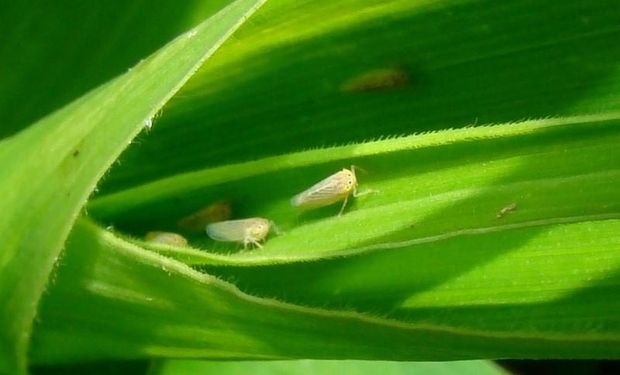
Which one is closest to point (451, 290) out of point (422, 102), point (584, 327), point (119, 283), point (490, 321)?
point (490, 321)

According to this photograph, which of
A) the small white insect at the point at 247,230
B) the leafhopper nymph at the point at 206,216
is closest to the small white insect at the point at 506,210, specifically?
the small white insect at the point at 247,230

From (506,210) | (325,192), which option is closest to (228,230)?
(325,192)

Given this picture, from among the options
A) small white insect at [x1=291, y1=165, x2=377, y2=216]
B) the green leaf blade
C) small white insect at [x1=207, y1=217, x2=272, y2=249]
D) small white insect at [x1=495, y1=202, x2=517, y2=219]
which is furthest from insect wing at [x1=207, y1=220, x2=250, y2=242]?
small white insect at [x1=495, y1=202, x2=517, y2=219]

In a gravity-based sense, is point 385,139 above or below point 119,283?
above

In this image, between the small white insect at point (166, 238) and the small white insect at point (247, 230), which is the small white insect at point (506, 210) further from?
the small white insect at point (166, 238)

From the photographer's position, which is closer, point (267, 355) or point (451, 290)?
point (451, 290)

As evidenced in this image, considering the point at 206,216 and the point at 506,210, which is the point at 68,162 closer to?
the point at 206,216

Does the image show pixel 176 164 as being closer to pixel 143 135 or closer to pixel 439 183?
pixel 143 135
